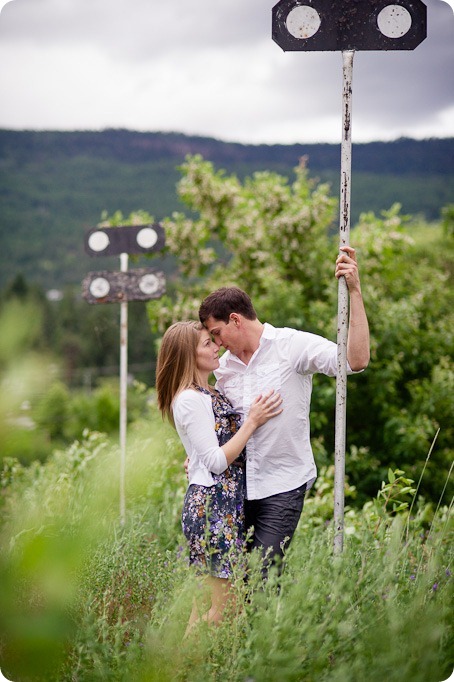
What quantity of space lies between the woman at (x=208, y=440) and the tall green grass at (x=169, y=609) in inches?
7.2

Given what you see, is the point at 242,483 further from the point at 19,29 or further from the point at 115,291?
the point at 115,291

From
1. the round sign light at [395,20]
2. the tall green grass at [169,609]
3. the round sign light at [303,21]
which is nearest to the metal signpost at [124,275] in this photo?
the tall green grass at [169,609]

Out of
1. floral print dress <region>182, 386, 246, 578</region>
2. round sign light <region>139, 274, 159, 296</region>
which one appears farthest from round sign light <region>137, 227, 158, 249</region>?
floral print dress <region>182, 386, 246, 578</region>

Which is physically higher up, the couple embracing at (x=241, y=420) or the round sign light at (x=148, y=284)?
the round sign light at (x=148, y=284)

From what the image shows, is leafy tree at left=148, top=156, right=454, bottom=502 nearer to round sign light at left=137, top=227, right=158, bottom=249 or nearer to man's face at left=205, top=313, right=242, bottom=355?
round sign light at left=137, top=227, right=158, bottom=249

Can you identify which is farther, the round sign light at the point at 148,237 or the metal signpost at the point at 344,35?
the round sign light at the point at 148,237

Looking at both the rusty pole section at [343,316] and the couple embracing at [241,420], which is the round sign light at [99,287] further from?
the rusty pole section at [343,316]

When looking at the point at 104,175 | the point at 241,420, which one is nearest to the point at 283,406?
the point at 241,420

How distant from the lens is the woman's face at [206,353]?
2141 mm

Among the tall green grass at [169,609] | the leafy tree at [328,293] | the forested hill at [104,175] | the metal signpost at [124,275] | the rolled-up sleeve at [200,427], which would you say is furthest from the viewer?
the forested hill at [104,175]

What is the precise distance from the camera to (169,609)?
5.21 ft

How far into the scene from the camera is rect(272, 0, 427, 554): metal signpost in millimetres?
1991

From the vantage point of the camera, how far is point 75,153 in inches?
1848

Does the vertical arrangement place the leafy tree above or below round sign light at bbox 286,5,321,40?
below
